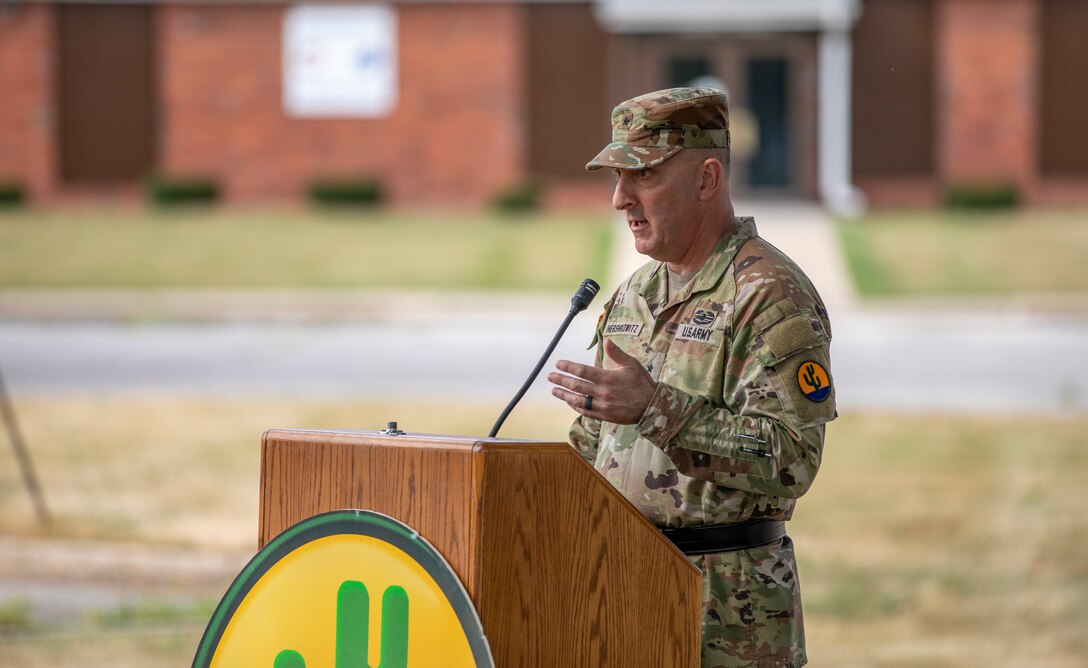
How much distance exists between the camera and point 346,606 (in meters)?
2.37

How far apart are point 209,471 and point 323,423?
5.29ft

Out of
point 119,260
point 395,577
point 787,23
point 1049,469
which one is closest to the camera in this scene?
point 395,577

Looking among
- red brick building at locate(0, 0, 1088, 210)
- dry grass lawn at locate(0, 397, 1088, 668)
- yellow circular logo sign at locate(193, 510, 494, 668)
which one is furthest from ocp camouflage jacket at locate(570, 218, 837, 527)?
red brick building at locate(0, 0, 1088, 210)

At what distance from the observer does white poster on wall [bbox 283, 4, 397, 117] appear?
29094 millimetres

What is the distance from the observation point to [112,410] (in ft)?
36.7

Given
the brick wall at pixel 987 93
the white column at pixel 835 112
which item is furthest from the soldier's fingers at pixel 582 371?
the brick wall at pixel 987 93

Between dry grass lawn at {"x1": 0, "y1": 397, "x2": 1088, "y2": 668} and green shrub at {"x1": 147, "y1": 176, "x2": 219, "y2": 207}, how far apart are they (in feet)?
55.1

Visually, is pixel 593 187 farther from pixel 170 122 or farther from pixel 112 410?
pixel 112 410

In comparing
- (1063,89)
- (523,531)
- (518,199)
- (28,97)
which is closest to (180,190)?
(28,97)

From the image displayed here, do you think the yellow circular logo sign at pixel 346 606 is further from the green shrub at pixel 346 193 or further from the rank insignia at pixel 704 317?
the green shrub at pixel 346 193

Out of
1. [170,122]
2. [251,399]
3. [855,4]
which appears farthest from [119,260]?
[855,4]

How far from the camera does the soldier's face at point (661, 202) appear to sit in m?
2.77

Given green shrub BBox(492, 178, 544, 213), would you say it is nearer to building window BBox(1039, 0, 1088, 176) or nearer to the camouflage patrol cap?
building window BBox(1039, 0, 1088, 176)

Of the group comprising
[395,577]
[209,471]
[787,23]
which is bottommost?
[209,471]
